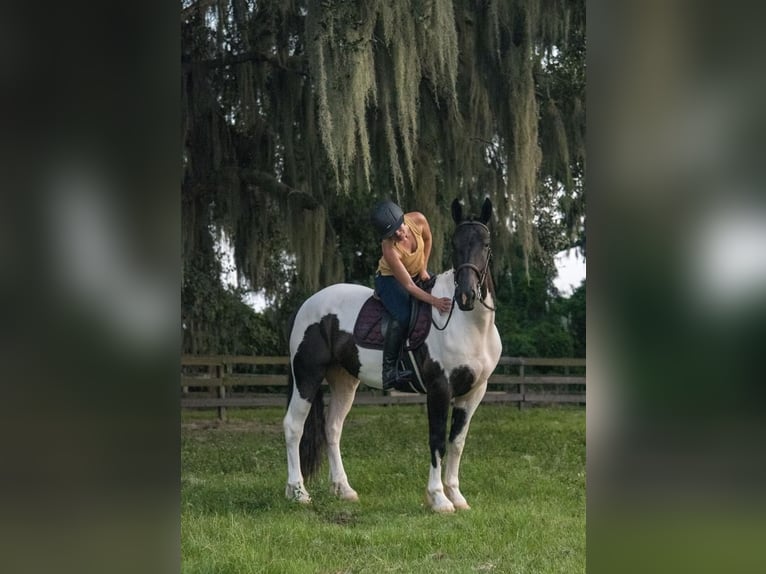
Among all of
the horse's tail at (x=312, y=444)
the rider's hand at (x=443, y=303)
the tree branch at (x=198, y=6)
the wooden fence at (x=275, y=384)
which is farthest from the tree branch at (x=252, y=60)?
the rider's hand at (x=443, y=303)

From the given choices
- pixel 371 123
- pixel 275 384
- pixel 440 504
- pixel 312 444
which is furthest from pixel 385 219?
pixel 275 384

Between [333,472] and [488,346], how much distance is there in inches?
53.7

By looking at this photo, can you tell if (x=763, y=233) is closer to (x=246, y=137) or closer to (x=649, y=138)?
(x=649, y=138)

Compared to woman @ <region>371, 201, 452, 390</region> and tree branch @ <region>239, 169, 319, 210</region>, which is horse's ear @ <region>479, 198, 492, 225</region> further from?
tree branch @ <region>239, 169, 319, 210</region>

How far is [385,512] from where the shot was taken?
209 inches

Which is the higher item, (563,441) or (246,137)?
(246,137)

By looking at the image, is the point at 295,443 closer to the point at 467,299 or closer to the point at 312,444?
the point at 312,444

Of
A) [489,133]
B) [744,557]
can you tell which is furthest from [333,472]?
[744,557]

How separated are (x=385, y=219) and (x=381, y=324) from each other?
2.25 feet

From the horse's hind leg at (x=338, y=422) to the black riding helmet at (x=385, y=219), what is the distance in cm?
114

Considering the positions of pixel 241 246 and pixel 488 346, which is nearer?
pixel 488 346

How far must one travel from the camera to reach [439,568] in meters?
3.96

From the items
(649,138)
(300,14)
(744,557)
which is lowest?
(744,557)

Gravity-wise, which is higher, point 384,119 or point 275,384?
point 384,119
